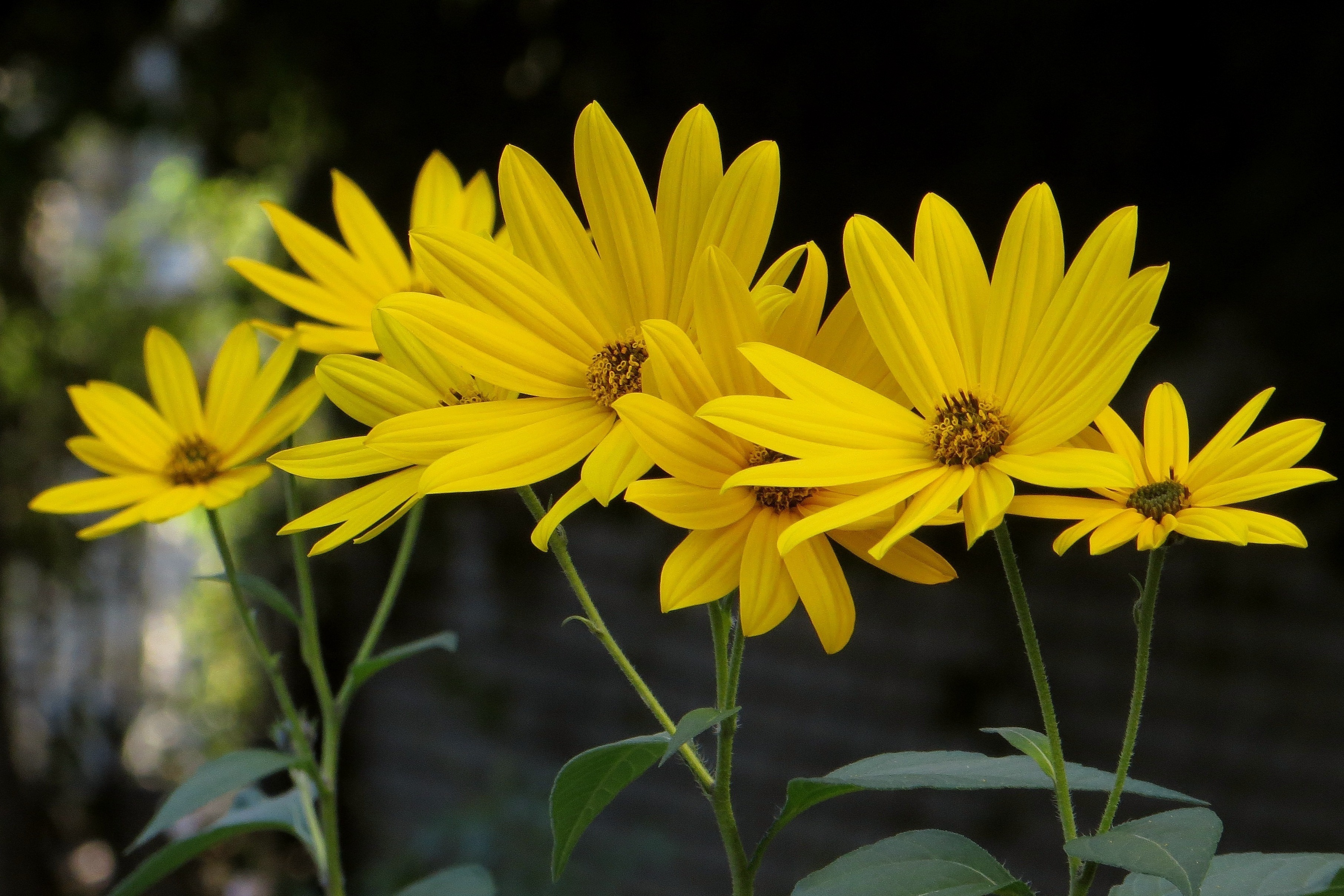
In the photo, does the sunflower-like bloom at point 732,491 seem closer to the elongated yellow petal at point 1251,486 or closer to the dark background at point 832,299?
the elongated yellow petal at point 1251,486

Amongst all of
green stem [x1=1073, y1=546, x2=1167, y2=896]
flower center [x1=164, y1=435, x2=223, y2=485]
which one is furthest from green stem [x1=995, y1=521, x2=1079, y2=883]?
flower center [x1=164, y1=435, x2=223, y2=485]

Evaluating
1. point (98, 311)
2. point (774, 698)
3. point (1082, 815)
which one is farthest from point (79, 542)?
point (1082, 815)

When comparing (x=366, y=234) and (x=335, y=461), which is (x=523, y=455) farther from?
(x=366, y=234)

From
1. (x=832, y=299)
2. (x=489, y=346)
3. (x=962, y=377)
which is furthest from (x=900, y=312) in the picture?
(x=832, y=299)

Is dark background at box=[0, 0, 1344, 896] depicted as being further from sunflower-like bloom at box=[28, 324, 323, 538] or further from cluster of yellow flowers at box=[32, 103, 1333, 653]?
cluster of yellow flowers at box=[32, 103, 1333, 653]

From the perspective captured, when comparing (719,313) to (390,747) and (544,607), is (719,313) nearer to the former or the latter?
(544,607)
